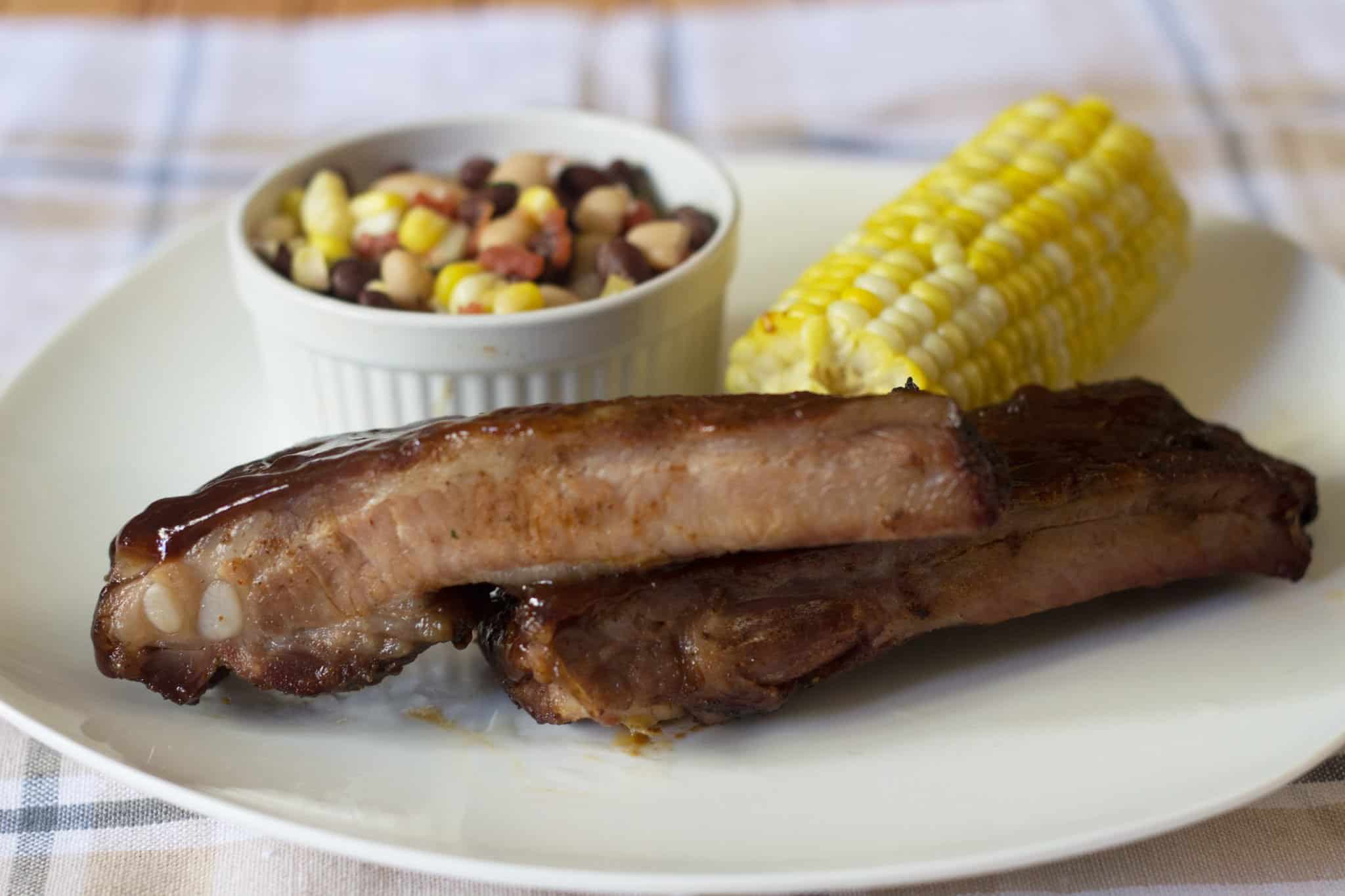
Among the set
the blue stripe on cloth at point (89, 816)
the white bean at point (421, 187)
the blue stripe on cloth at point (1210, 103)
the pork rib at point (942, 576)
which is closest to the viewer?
the pork rib at point (942, 576)

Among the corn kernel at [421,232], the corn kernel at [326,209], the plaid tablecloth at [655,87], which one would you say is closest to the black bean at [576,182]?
the corn kernel at [421,232]

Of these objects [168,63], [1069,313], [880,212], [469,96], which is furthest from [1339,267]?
[168,63]

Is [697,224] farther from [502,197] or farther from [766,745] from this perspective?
[766,745]

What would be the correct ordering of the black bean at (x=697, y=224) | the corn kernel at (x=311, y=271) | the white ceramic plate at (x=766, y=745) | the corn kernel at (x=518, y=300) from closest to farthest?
the white ceramic plate at (x=766, y=745), the corn kernel at (x=518, y=300), the corn kernel at (x=311, y=271), the black bean at (x=697, y=224)

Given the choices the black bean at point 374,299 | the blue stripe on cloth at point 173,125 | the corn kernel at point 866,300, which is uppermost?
the corn kernel at point 866,300

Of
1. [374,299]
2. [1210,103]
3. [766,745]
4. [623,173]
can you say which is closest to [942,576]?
[766,745]

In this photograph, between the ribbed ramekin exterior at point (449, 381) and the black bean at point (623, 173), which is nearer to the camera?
the ribbed ramekin exterior at point (449, 381)

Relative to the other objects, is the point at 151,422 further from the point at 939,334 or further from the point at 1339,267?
the point at 1339,267

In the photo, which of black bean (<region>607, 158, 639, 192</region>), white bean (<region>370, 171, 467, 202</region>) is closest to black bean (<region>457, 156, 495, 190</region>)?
white bean (<region>370, 171, 467, 202</region>)

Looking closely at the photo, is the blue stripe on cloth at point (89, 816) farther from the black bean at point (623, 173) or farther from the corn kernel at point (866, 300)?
the black bean at point (623, 173)

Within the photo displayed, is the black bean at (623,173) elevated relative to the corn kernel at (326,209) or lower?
elevated
